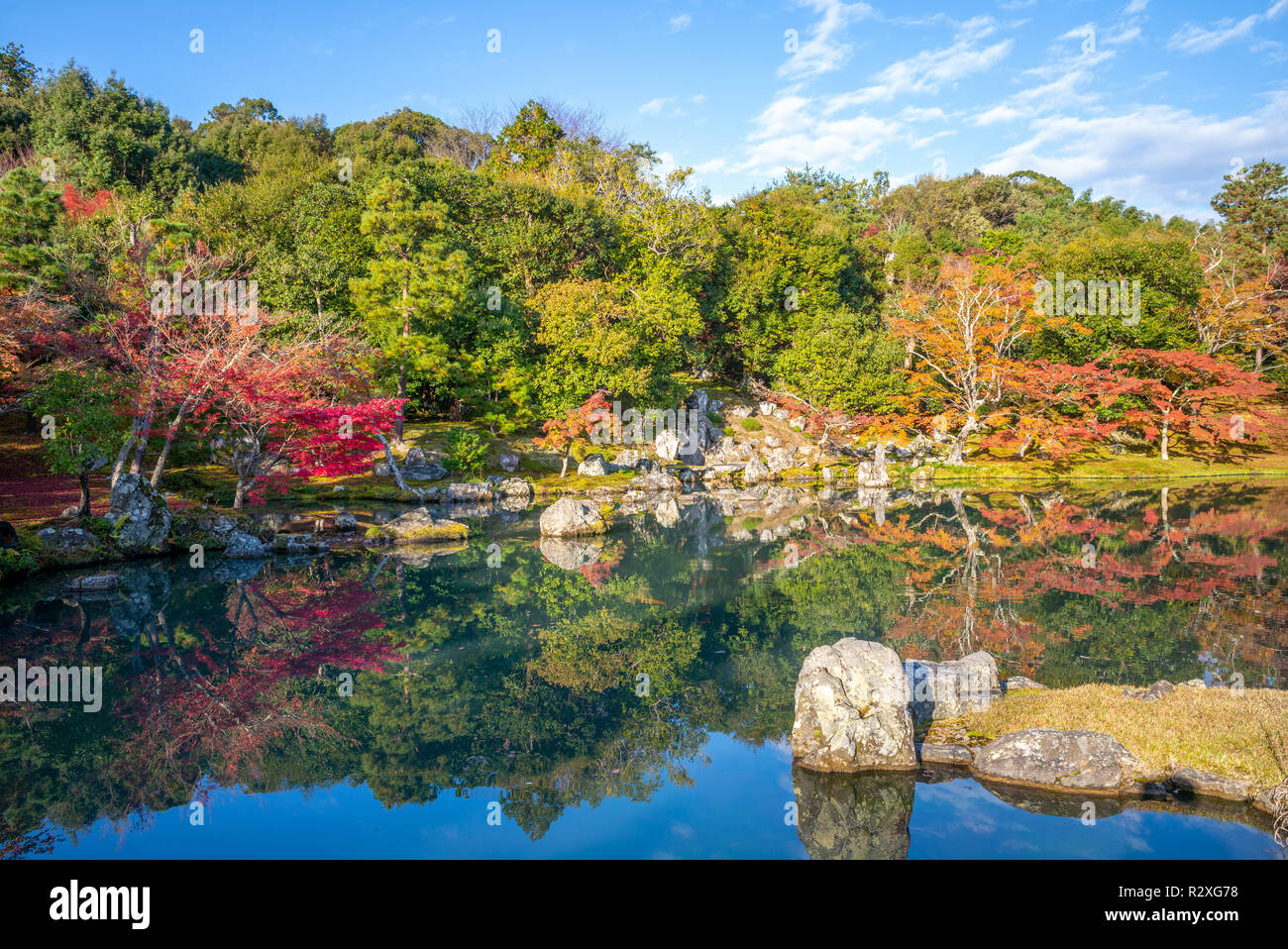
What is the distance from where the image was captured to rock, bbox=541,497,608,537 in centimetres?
2177

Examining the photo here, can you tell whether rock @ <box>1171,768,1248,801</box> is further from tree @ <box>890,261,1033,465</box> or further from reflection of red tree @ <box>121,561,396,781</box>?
tree @ <box>890,261,1033,465</box>

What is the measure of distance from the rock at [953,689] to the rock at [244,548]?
16833 mm

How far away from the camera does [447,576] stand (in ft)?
55.9

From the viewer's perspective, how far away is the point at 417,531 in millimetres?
21375

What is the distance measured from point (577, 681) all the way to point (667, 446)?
25.7 metres

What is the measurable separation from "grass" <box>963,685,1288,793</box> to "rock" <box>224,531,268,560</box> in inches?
692

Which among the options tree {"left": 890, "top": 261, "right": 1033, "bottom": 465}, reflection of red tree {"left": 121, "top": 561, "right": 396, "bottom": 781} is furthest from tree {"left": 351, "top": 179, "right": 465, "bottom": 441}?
tree {"left": 890, "top": 261, "right": 1033, "bottom": 465}

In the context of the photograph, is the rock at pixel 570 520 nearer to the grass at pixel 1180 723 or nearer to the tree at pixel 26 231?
the grass at pixel 1180 723

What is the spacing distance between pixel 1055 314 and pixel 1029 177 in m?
39.4

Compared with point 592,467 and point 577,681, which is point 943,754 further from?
point 592,467

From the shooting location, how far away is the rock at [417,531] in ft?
69.6

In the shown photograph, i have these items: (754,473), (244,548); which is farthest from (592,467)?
(244,548)
